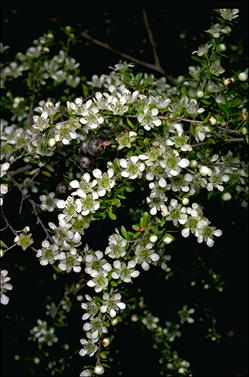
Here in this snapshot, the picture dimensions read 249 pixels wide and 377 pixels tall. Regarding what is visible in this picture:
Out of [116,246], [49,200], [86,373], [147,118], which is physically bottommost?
[86,373]

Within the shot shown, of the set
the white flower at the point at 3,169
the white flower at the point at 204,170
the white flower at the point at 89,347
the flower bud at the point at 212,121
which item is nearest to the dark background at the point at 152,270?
the white flower at the point at 204,170

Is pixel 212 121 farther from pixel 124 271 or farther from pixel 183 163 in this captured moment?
pixel 124 271

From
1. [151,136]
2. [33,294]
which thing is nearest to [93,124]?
[151,136]

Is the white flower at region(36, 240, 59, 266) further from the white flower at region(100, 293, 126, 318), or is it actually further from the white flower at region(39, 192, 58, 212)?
the white flower at region(39, 192, 58, 212)

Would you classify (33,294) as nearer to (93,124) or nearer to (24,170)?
(24,170)

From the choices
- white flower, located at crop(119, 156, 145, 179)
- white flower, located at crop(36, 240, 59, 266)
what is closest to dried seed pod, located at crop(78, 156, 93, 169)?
white flower, located at crop(119, 156, 145, 179)

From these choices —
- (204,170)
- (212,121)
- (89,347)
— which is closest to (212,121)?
(212,121)
